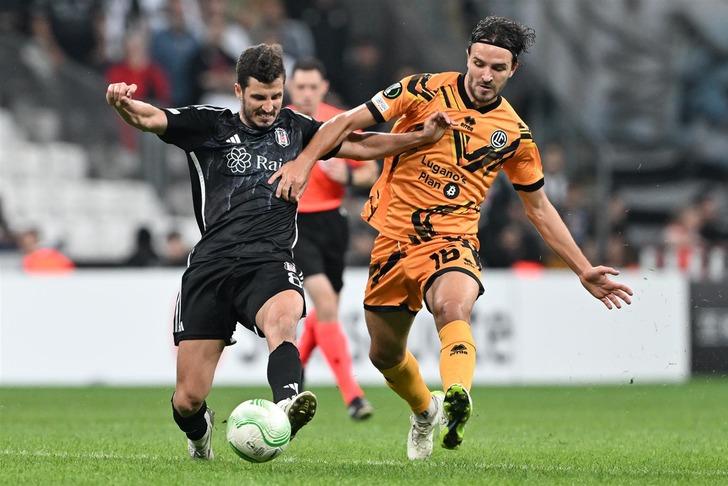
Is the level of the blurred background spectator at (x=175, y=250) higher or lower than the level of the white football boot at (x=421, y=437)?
lower

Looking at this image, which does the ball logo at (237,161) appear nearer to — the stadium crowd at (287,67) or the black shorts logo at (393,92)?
the black shorts logo at (393,92)

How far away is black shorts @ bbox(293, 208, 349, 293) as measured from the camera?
423 inches

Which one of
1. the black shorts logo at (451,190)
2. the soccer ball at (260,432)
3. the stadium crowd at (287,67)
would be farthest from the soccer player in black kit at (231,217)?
the stadium crowd at (287,67)

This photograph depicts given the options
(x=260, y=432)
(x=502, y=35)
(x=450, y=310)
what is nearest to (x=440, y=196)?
(x=450, y=310)

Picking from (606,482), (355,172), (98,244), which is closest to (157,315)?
(98,244)

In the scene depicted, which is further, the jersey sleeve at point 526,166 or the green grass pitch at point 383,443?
the jersey sleeve at point 526,166

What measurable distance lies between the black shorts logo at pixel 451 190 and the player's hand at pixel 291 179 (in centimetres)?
81

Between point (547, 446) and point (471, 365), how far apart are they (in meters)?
1.97

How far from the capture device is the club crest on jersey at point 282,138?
23.0 feet

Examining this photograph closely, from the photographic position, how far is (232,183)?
6883mm

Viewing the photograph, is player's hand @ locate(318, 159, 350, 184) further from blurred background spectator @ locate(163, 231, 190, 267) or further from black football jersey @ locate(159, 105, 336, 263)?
blurred background spectator @ locate(163, 231, 190, 267)

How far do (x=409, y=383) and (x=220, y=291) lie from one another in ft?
A: 4.53

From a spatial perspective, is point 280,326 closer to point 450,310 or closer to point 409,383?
point 450,310

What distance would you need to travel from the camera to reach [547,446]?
27.7 ft
